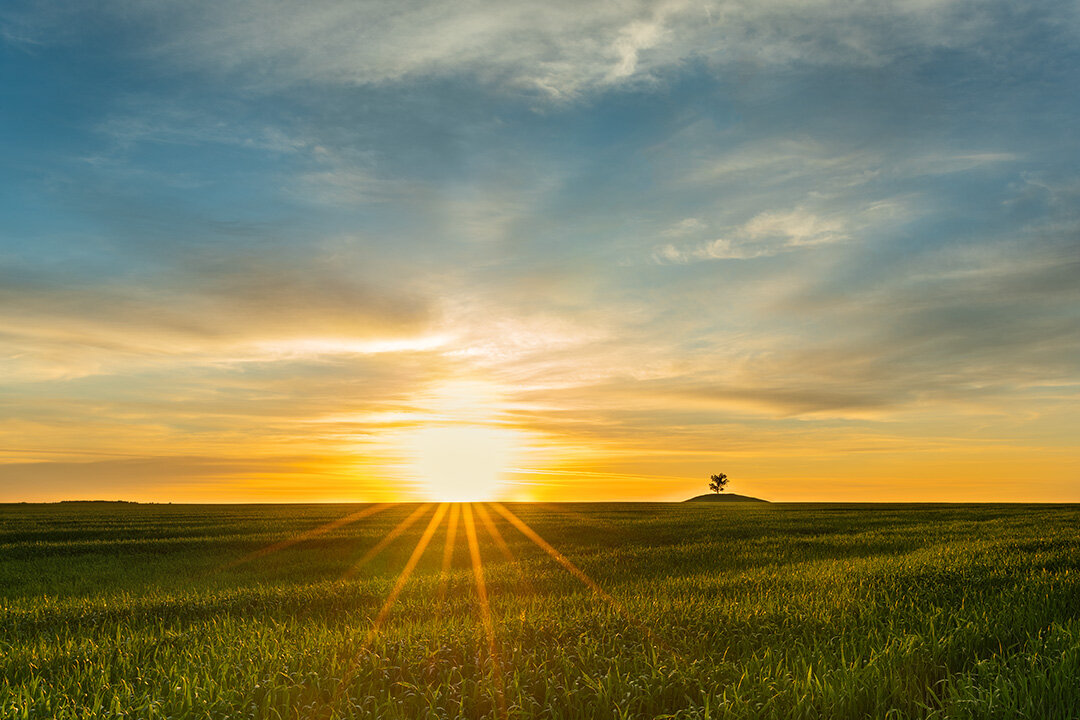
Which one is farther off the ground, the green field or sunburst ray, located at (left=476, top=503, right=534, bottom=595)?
the green field

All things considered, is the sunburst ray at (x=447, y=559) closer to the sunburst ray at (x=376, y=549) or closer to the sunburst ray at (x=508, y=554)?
the sunburst ray at (x=508, y=554)

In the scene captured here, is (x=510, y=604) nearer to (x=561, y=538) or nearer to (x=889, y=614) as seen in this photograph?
(x=889, y=614)

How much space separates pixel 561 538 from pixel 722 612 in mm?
20804

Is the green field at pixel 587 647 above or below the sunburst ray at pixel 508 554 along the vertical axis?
above

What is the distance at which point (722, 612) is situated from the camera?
8.77 meters

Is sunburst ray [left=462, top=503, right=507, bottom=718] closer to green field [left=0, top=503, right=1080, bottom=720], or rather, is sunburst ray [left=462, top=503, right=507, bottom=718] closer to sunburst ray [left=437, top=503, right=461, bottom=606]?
green field [left=0, top=503, right=1080, bottom=720]

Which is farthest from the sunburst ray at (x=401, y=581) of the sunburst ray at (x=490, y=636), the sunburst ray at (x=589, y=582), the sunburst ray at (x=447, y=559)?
the sunburst ray at (x=589, y=582)

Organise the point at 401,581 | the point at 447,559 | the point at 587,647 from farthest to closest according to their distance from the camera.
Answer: the point at 447,559, the point at 401,581, the point at 587,647

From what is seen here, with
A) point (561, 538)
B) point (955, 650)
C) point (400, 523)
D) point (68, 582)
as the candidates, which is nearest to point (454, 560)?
point (561, 538)

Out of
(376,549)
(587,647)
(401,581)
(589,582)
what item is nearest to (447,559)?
(376,549)

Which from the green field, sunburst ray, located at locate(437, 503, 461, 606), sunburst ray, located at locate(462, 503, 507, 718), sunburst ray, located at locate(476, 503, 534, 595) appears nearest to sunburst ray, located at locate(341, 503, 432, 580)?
sunburst ray, located at locate(437, 503, 461, 606)

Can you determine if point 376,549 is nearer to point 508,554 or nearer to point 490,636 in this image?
point 508,554

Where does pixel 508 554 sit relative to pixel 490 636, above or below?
below

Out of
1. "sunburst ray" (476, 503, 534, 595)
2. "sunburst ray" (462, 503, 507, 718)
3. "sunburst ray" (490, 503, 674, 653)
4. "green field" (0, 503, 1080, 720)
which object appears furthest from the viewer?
"sunburst ray" (476, 503, 534, 595)
